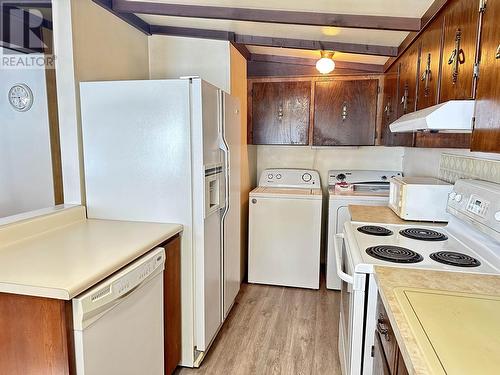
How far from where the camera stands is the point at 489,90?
109 cm

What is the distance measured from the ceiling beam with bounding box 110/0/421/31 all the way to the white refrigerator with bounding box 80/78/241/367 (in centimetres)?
52

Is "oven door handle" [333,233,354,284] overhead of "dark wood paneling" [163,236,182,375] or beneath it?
overhead

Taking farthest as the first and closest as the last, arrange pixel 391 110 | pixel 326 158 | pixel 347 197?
pixel 326 158 < pixel 347 197 < pixel 391 110

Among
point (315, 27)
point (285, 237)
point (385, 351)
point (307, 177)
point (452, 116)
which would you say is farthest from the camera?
point (307, 177)

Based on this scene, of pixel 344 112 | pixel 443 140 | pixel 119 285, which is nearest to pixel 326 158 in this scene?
pixel 344 112

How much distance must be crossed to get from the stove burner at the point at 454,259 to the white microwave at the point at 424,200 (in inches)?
20.6

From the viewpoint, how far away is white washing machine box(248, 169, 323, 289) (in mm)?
3129

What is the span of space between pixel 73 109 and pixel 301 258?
2219 mm

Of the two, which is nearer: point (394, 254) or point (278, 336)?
point (394, 254)

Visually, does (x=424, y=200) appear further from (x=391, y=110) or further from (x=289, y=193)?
(x=289, y=193)

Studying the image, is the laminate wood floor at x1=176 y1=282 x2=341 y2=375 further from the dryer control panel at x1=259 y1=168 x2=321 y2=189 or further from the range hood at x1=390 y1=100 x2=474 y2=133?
the range hood at x1=390 y1=100 x2=474 y2=133

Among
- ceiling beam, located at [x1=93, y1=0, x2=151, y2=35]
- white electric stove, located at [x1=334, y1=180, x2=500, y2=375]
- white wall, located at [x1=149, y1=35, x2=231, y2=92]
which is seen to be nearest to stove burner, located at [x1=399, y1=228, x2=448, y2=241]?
white electric stove, located at [x1=334, y1=180, x2=500, y2=375]

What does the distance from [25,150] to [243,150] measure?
1.73 meters

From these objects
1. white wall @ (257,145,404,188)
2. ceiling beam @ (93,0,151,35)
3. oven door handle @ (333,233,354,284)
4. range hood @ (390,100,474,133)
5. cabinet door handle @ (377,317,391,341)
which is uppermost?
ceiling beam @ (93,0,151,35)
